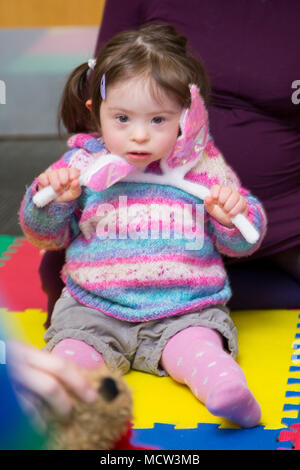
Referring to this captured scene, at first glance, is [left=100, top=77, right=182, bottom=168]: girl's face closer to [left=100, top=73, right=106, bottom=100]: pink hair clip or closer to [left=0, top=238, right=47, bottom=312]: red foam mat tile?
[left=100, top=73, right=106, bottom=100]: pink hair clip

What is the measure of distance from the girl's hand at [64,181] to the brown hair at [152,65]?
0.35 ft

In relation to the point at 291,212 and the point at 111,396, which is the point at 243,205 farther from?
the point at 111,396

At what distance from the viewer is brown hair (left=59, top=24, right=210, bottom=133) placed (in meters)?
1.00

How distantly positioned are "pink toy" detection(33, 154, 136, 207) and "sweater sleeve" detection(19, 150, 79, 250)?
0.08 ft

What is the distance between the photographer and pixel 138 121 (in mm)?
981

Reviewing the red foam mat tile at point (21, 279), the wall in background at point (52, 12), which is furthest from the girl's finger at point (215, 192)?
the wall in background at point (52, 12)

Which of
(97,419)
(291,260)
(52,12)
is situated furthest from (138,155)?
(52,12)

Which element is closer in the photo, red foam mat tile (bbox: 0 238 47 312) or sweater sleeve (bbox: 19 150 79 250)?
sweater sleeve (bbox: 19 150 79 250)

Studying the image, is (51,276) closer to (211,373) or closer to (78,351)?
(78,351)

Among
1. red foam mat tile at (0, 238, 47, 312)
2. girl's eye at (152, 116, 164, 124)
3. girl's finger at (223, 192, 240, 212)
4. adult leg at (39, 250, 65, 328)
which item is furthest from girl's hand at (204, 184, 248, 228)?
red foam mat tile at (0, 238, 47, 312)

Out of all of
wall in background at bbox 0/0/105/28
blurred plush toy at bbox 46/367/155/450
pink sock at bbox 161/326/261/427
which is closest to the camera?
blurred plush toy at bbox 46/367/155/450

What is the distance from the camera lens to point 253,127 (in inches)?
51.2

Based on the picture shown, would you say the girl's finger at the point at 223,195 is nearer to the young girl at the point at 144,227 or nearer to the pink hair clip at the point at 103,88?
the young girl at the point at 144,227

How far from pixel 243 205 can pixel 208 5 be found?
1.63ft
